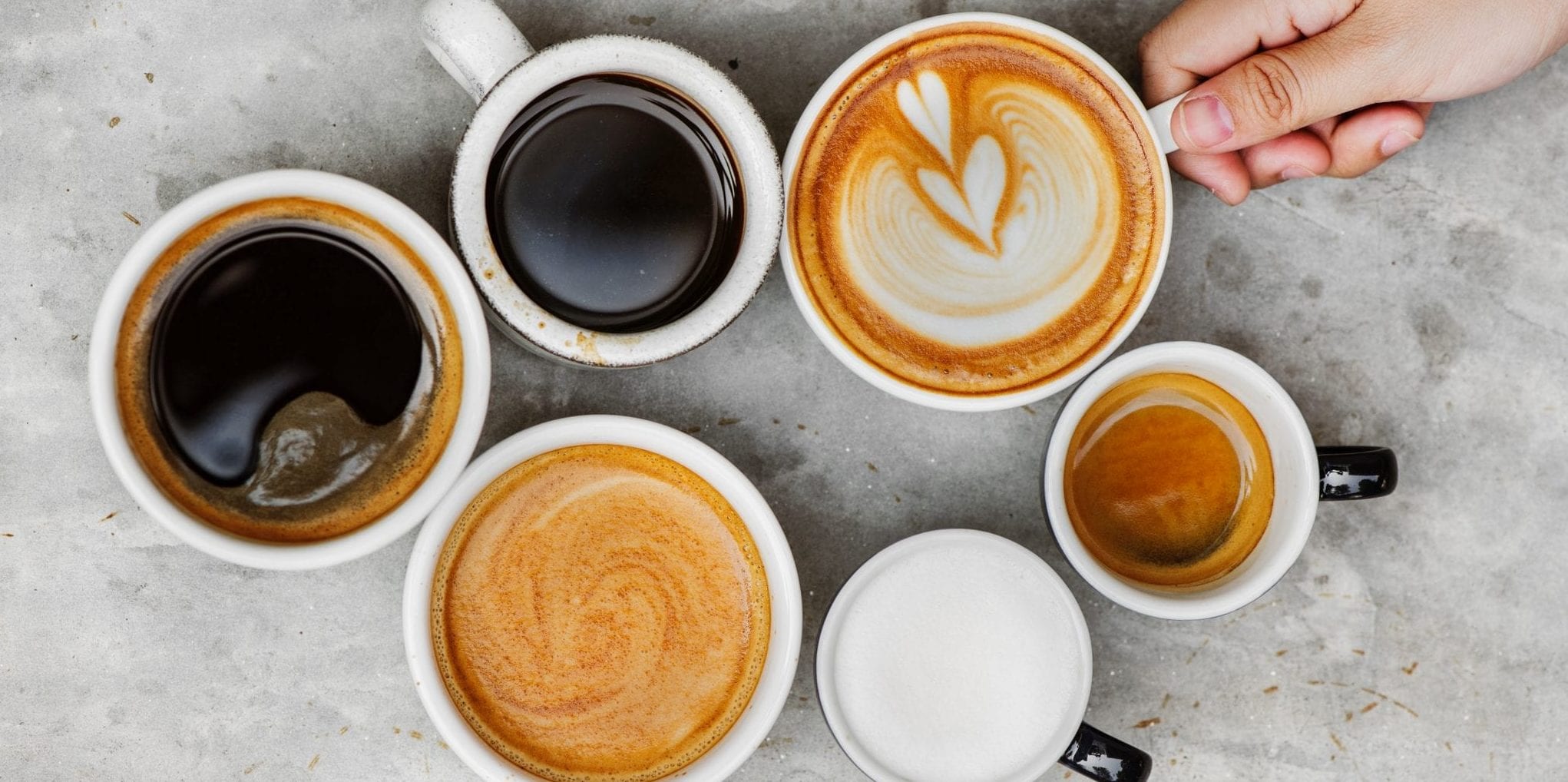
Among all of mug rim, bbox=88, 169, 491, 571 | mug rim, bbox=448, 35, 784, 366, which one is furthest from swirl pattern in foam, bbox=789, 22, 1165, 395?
mug rim, bbox=88, 169, 491, 571

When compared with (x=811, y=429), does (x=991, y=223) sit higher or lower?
higher

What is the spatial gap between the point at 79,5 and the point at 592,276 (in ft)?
2.75

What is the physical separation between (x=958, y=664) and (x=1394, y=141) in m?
0.95

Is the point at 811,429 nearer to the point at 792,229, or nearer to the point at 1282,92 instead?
the point at 792,229

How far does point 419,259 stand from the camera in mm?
1167

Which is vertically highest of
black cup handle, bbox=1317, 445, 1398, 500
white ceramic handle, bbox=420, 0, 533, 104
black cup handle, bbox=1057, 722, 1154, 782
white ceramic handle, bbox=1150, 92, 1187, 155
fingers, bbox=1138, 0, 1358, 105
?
white ceramic handle, bbox=420, 0, 533, 104

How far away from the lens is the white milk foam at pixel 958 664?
1341 millimetres

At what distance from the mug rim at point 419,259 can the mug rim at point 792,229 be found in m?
0.41

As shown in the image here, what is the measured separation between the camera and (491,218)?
4.09 feet

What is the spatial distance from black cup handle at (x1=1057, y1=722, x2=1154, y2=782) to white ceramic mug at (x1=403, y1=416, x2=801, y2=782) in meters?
0.40

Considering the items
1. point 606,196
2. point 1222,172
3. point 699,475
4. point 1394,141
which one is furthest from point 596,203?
point 1394,141

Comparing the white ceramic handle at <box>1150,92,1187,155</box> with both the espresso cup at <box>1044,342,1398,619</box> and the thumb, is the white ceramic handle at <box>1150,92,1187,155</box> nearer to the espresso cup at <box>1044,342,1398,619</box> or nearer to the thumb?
the thumb

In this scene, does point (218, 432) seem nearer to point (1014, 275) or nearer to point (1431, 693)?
point (1014, 275)

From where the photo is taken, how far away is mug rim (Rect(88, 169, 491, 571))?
41.5 inches
